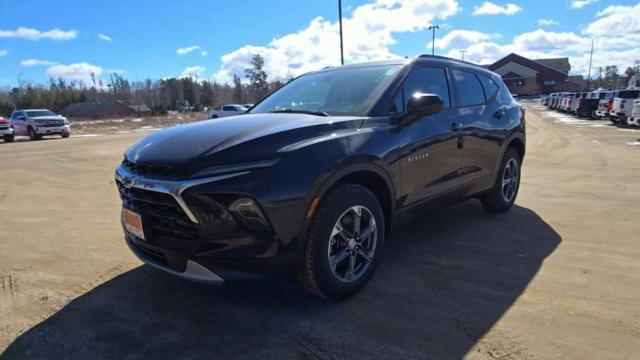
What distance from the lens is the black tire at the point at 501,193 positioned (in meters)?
5.25

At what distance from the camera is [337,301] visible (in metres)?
3.21

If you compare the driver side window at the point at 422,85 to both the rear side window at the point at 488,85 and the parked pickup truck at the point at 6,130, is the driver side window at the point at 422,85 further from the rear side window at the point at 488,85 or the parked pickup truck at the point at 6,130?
the parked pickup truck at the point at 6,130

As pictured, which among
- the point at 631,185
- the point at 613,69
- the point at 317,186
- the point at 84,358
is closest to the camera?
the point at 84,358

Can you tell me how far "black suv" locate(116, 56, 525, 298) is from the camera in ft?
8.69

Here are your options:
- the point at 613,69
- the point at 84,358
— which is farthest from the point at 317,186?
the point at 613,69

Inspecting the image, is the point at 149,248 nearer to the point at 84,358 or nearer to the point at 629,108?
the point at 84,358

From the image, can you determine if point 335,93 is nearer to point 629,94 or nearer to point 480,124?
point 480,124

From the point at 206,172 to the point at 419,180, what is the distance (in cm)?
191

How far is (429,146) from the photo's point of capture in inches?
151

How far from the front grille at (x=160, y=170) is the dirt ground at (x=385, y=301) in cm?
78

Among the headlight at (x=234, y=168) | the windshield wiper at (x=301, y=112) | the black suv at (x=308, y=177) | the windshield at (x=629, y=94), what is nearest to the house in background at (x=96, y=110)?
the windshield at (x=629, y=94)

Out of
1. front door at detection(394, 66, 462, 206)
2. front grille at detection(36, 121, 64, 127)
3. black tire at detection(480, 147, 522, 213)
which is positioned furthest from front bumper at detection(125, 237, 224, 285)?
front grille at detection(36, 121, 64, 127)

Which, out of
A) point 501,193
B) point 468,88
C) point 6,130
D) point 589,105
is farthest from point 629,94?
point 6,130

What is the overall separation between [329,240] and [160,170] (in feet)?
3.89
